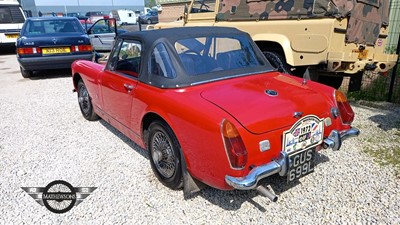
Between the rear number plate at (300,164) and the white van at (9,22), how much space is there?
13.7 metres

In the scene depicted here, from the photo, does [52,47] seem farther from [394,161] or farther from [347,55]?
[394,161]

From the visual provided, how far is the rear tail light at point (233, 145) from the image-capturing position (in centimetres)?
212

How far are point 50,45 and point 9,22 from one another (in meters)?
6.86

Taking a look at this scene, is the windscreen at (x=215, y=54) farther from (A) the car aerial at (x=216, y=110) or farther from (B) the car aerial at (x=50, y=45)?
(B) the car aerial at (x=50, y=45)

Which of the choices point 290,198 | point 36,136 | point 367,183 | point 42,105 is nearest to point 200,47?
point 290,198

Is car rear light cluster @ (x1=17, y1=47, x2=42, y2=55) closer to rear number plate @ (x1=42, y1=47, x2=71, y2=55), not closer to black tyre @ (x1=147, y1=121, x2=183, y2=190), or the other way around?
rear number plate @ (x1=42, y1=47, x2=71, y2=55)

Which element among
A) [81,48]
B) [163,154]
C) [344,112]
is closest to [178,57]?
[163,154]

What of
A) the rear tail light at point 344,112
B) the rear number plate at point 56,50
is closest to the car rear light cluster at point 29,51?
the rear number plate at point 56,50

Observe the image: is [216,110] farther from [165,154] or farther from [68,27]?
[68,27]

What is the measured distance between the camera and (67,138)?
4223mm

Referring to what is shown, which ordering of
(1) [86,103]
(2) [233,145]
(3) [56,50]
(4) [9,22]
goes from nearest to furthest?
1. (2) [233,145]
2. (1) [86,103]
3. (3) [56,50]
4. (4) [9,22]

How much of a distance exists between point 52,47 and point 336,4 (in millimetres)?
6615

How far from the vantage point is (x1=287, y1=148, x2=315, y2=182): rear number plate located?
7.87 feet

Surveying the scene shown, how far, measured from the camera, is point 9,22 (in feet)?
41.0
